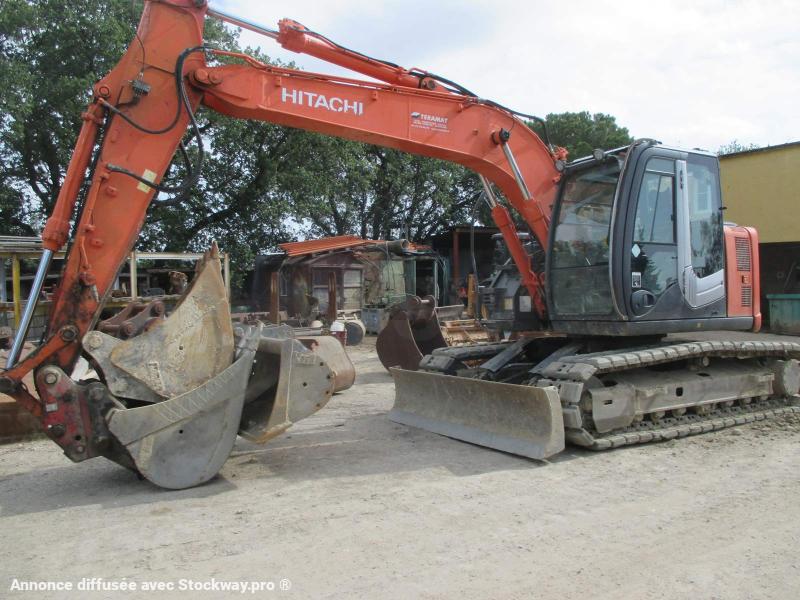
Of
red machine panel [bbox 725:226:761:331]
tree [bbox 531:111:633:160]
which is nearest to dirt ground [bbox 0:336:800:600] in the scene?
red machine panel [bbox 725:226:761:331]

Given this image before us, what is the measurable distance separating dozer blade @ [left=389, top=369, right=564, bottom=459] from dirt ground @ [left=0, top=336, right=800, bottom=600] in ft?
0.59

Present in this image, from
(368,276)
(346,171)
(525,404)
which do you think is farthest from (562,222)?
(346,171)

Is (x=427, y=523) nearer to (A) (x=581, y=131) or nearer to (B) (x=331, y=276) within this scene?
(B) (x=331, y=276)

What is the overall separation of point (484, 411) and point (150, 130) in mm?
3572

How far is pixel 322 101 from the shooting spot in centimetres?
535

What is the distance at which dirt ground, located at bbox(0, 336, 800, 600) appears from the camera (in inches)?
124

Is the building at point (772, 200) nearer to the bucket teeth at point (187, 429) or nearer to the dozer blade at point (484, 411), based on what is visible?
the dozer blade at point (484, 411)

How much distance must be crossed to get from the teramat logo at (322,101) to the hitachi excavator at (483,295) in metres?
0.01

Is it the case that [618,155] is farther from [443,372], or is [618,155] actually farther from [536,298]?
[443,372]

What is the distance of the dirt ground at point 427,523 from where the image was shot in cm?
315

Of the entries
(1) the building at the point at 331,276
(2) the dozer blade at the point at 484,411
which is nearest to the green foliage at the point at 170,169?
(1) the building at the point at 331,276

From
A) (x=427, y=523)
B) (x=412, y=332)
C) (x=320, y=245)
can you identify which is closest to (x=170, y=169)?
(x=320, y=245)

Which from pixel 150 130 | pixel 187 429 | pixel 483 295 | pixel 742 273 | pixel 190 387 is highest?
pixel 150 130

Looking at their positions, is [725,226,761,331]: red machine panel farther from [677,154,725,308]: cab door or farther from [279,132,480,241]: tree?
[279,132,480,241]: tree
